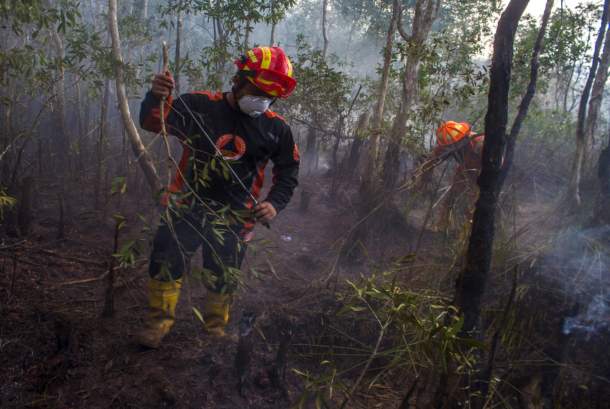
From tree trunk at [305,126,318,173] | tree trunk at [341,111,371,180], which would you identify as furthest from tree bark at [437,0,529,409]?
tree trunk at [305,126,318,173]

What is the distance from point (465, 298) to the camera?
2.21m

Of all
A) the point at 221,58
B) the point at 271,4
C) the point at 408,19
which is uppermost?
the point at 408,19

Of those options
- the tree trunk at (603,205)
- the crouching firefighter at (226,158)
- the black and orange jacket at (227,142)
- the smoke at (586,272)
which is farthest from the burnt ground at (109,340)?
the tree trunk at (603,205)

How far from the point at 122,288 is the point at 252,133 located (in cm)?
169

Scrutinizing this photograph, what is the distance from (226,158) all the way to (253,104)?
35cm

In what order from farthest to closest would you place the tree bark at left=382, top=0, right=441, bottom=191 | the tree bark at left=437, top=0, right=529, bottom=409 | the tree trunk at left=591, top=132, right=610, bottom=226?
the tree bark at left=382, top=0, right=441, bottom=191 → the tree trunk at left=591, top=132, right=610, bottom=226 → the tree bark at left=437, top=0, right=529, bottom=409

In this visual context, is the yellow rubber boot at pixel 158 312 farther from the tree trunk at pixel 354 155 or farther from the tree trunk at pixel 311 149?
the tree trunk at pixel 311 149

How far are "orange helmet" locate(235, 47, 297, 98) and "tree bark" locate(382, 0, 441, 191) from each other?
3.02m

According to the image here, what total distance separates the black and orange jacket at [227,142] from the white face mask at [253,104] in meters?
0.07

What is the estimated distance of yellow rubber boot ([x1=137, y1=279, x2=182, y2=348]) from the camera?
255 centimetres

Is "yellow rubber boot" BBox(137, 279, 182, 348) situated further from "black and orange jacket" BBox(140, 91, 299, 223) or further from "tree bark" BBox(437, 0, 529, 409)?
"tree bark" BBox(437, 0, 529, 409)

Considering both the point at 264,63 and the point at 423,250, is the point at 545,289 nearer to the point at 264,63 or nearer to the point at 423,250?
the point at 423,250

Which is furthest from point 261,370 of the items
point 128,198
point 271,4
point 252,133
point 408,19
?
point 408,19

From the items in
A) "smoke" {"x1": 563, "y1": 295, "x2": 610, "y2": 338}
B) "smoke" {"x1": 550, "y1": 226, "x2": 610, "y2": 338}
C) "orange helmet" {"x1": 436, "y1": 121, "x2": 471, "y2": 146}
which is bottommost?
"smoke" {"x1": 563, "y1": 295, "x2": 610, "y2": 338}
